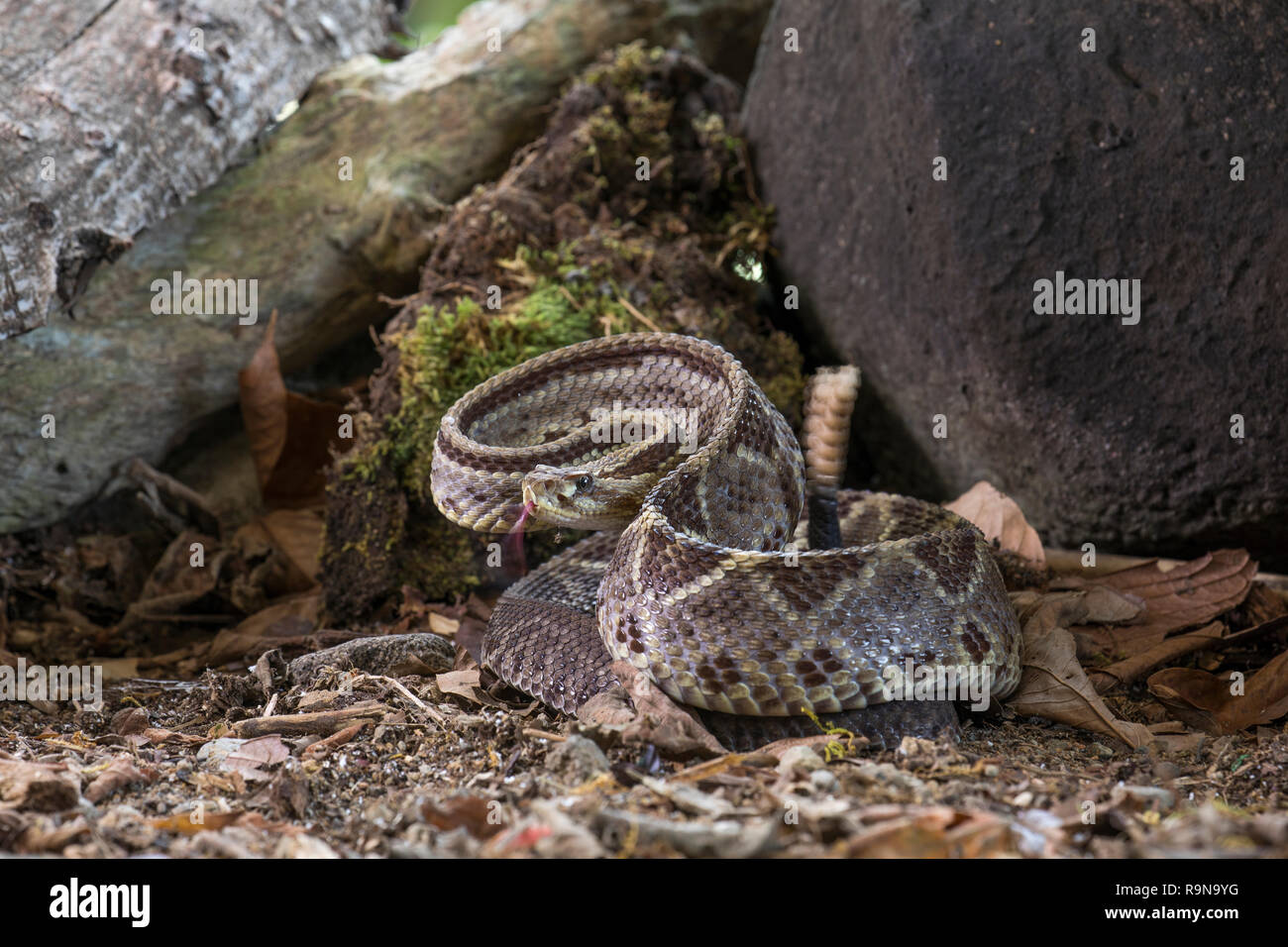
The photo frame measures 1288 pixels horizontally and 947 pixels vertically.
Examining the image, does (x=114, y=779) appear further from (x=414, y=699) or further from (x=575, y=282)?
(x=575, y=282)

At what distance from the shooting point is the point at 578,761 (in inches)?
144

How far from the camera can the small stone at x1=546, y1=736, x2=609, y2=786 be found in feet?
11.9

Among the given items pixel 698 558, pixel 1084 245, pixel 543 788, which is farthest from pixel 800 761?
pixel 1084 245

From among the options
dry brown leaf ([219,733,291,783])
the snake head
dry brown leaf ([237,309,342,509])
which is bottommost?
dry brown leaf ([219,733,291,783])

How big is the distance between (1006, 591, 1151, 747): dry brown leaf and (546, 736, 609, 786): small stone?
2.15 meters

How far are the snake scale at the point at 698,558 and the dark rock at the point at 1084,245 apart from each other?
1.06 meters

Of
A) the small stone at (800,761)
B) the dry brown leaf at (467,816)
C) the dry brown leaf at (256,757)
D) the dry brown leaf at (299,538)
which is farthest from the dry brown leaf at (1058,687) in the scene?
the dry brown leaf at (299,538)

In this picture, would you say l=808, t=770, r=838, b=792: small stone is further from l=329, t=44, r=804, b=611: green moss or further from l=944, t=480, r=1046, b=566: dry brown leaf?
l=329, t=44, r=804, b=611: green moss

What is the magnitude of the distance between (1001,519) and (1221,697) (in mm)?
1540

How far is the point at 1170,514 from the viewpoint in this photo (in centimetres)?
587

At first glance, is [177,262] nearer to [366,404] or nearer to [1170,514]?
[366,404]

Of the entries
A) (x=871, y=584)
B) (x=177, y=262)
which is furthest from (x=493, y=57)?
(x=871, y=584)

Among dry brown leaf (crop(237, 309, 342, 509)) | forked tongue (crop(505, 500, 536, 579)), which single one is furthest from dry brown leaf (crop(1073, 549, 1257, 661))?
dry brown leaf (crop(237, 309, 342, 509))

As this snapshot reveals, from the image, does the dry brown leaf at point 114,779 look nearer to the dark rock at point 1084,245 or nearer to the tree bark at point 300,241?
the tree bark at point 300,241
